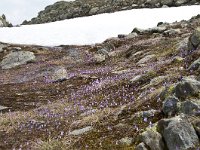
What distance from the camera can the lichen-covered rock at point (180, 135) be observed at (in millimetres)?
9242

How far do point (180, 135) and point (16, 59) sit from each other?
38.0 meters

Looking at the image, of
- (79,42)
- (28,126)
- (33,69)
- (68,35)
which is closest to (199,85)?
(28,126)

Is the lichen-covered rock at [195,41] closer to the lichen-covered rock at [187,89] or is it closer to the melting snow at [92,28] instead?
the lichen-covered rock at [187,89]

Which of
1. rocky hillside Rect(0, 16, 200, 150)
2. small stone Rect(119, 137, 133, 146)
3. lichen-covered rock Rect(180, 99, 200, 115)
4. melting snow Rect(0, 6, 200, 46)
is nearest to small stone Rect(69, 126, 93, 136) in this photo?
rocky hillside Rect(0, 16, 200, 150)

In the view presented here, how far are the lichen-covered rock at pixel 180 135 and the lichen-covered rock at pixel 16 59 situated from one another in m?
35.9

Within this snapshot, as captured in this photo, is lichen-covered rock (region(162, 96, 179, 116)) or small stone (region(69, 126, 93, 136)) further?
small stone (region(69, 126, 93, 136))

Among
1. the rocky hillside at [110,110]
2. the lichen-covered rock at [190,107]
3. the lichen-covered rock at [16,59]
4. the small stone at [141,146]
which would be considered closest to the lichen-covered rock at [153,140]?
the rocky hillside at [110,110]

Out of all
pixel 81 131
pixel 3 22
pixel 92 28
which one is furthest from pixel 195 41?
pixel 3 22

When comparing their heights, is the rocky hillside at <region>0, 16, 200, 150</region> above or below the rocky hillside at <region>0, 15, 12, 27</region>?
above

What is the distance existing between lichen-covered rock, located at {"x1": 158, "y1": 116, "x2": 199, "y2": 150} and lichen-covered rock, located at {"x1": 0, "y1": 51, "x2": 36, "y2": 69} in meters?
35.9

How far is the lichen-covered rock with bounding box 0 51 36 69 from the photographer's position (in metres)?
44.6

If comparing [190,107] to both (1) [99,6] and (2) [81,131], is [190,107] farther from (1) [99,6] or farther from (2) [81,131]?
(1) [99,6]

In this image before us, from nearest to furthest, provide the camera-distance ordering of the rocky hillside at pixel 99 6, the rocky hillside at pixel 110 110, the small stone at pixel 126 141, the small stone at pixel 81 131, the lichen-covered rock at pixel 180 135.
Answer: the lichen-covered rock at pixel 180 135, the rocky hillside at pixel 110 110, the small stone at pixel 126 141, the small stone at pixel 81 131, the rocky hillside at pixel 99 6

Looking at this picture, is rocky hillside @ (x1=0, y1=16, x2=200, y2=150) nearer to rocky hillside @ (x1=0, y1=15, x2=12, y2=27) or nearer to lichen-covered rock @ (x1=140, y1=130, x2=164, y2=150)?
lichen-covered rock @ (x1=140, y1=130, x2=164, y2=150)
